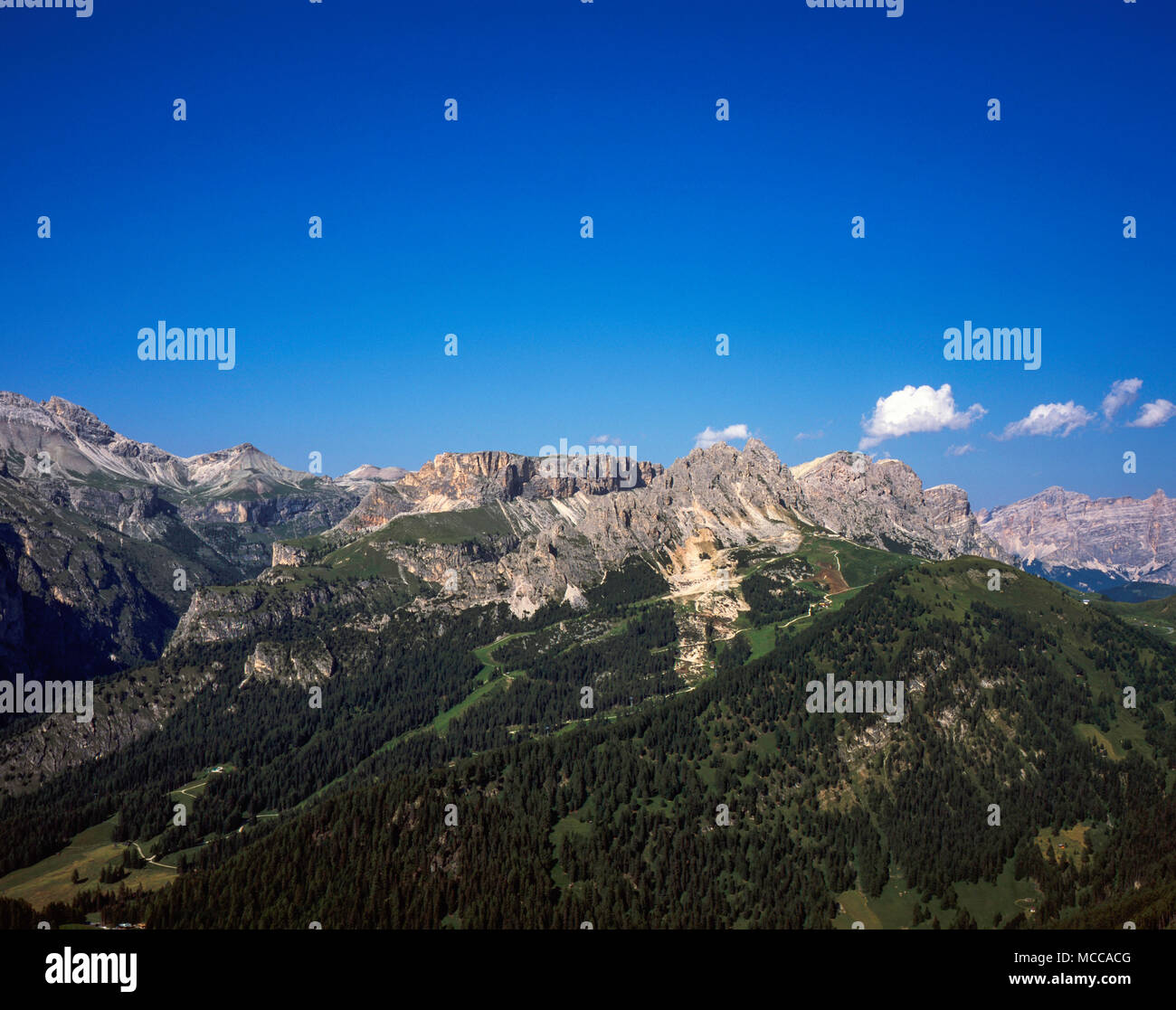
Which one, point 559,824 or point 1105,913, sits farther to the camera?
point 559,824

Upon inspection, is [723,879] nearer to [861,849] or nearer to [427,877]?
[861,849]
